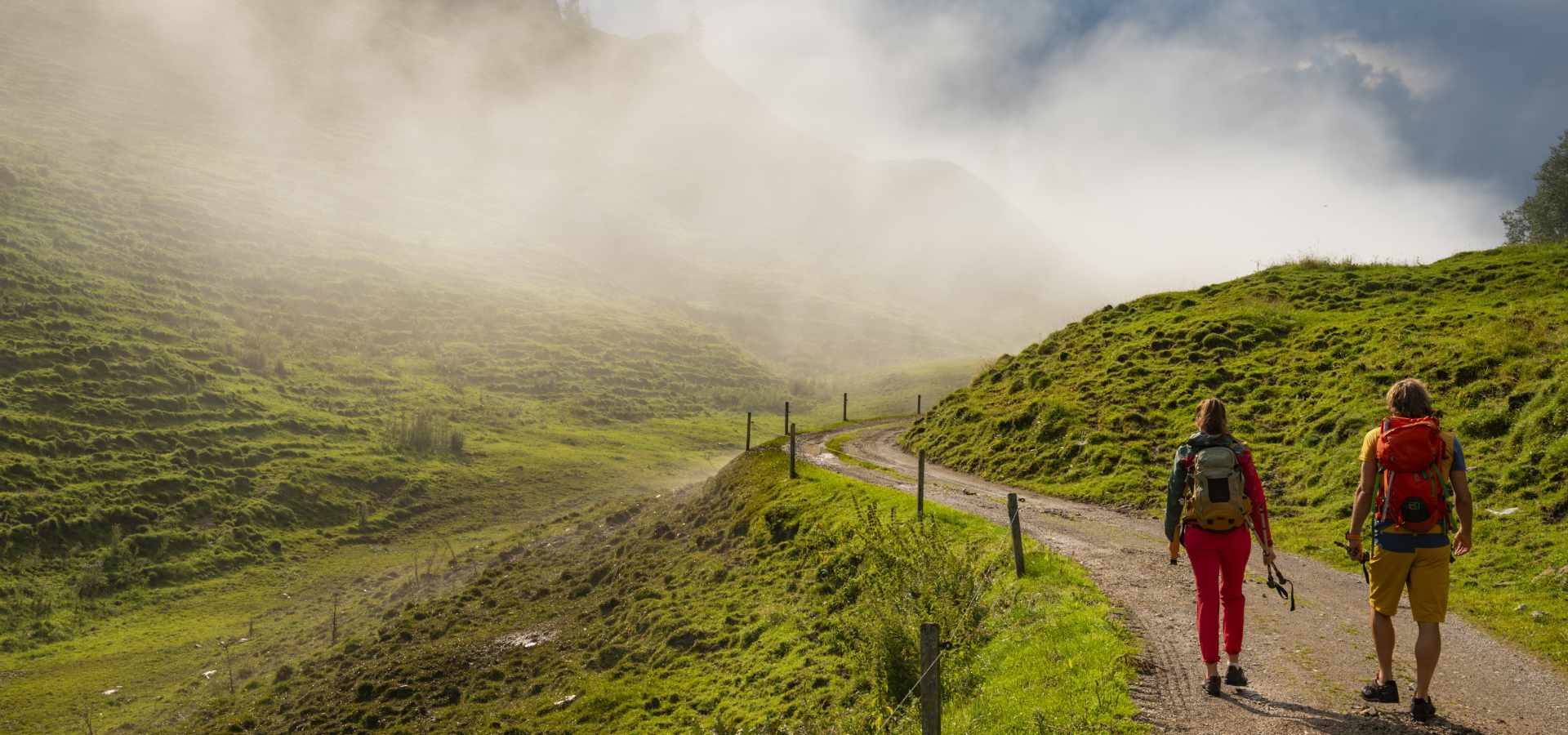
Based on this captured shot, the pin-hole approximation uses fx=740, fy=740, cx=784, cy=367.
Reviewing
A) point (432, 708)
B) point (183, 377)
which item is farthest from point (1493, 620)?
point (183, 377)

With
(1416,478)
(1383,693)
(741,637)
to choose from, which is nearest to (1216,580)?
(1383,693)

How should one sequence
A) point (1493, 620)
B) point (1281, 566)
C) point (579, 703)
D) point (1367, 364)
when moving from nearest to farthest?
point (1493, 620)
point (1281, 566)
point (579, 703)
point (1367, 364)

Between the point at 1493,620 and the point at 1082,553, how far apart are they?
754 cm

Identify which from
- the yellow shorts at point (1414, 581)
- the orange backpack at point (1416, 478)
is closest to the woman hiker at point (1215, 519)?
the yellow shorts at point (1414, 581)

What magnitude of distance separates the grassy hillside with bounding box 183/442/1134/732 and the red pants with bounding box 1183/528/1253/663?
56.3 inches

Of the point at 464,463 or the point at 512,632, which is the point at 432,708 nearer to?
the point at 512,632

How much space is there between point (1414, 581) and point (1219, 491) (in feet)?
6.96

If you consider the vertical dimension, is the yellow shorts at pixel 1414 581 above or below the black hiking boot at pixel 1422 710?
above

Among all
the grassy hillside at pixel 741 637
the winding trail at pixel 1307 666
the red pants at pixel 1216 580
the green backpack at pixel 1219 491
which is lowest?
the grassy hillside at pixel 741 637

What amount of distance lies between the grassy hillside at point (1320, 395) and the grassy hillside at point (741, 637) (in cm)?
734

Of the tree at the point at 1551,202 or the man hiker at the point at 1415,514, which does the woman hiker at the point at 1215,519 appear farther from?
the tree at the point at 1551,202

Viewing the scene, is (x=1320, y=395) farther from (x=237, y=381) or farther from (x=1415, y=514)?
(x=237, y=381)

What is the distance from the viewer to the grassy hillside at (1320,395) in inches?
653

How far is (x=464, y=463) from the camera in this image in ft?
251
